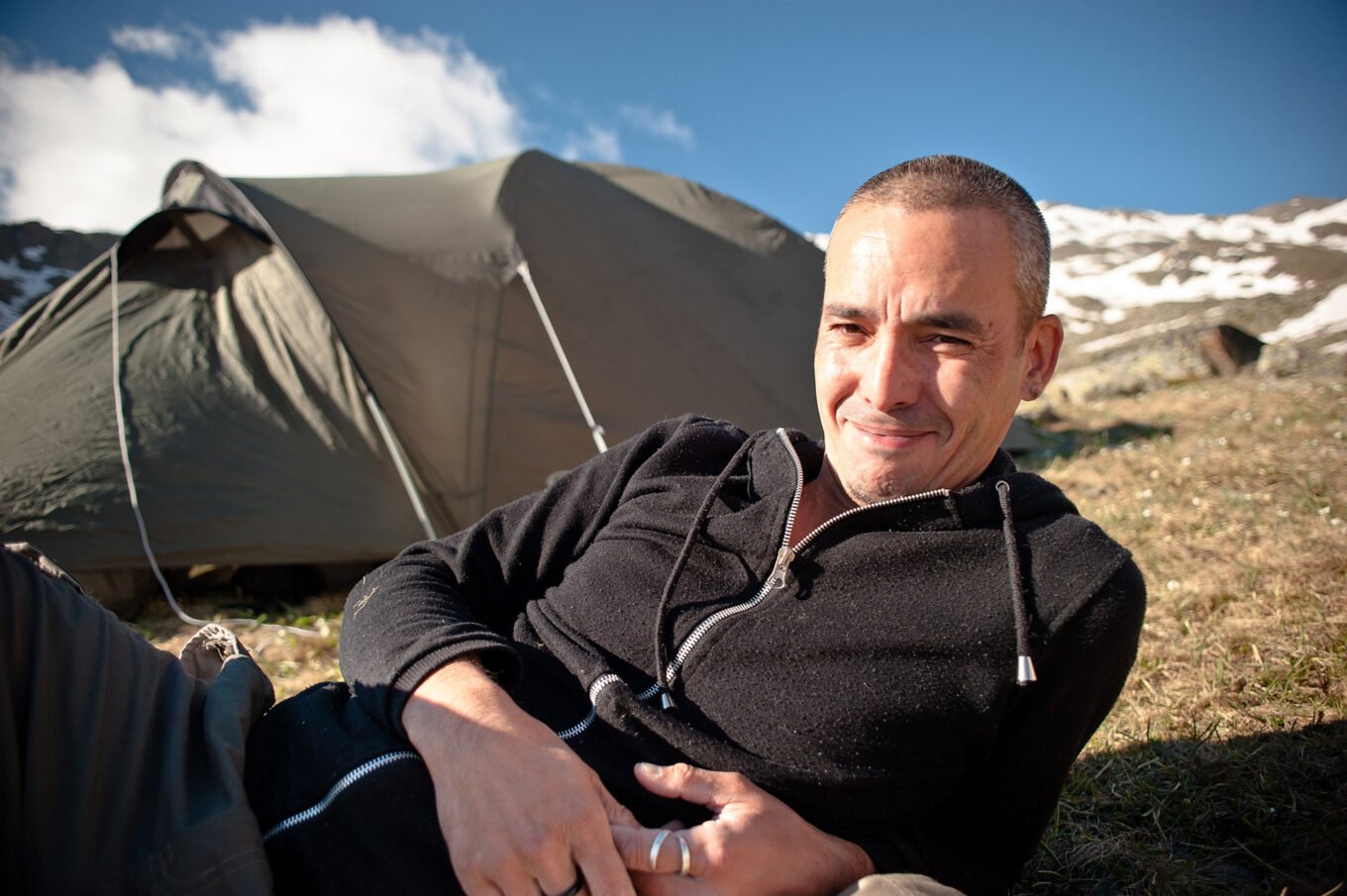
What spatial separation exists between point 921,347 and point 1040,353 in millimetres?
350

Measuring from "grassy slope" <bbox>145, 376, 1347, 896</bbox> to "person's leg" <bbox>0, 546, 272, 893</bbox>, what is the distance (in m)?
1.83

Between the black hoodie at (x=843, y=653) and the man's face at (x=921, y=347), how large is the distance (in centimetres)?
11

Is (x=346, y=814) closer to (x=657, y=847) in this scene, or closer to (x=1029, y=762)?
(x=657, y=847)

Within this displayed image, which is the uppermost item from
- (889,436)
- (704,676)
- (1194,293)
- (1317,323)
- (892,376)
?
(892,376)

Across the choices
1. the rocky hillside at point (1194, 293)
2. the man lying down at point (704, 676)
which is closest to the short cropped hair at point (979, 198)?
the man lying down at point (704, 676)

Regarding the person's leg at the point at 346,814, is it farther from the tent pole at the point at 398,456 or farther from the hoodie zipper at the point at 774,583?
the tent pole at the point at 398,456

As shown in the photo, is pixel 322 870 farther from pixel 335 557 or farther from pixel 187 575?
pixel 187 575

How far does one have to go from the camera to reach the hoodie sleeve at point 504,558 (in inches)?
65.4

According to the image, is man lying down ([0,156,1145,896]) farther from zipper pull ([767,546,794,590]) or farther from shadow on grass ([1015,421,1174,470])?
shadow on grass ([1015,421,1174,470])

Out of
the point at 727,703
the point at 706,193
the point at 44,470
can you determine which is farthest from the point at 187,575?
the point at 706,193

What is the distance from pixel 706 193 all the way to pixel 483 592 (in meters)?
5.84

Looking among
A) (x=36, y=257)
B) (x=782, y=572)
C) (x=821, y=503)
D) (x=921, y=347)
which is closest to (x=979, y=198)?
(x=921, y=347)

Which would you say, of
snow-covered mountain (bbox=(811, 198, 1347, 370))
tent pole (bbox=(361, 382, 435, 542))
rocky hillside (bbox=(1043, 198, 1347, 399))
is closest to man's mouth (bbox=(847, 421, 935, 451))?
tent pole (bbox=(361, 382, 435, 542))

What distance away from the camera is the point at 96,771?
1.22 m
